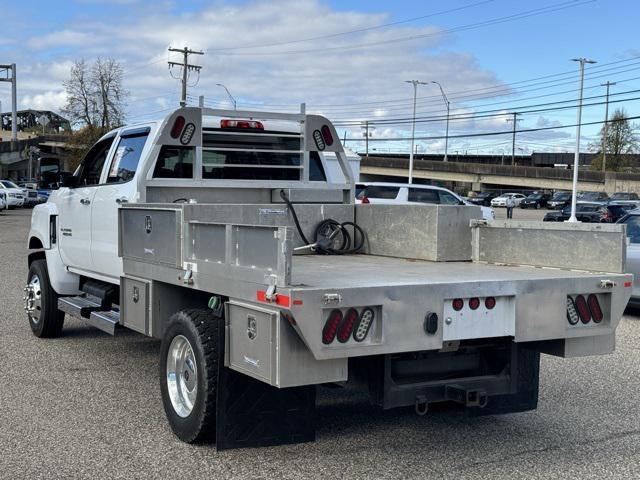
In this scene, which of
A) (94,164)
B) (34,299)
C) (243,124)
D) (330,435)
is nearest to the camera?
(330,435)

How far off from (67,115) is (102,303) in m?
60.5

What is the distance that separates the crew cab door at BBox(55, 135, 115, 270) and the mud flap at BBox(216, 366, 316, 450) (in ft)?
11.2

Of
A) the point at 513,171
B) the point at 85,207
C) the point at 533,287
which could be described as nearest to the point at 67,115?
the point at 513,171

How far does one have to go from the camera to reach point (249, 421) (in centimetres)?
483

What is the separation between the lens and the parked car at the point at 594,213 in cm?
2686

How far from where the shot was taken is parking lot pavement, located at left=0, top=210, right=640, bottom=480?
486 cm

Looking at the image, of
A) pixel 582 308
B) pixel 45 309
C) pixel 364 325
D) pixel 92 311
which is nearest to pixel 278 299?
pixel 364 325

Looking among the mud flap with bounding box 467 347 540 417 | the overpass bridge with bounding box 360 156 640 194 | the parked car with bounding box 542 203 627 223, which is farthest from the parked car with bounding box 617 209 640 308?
the overpass bridge with bounding box 360 156 640 194

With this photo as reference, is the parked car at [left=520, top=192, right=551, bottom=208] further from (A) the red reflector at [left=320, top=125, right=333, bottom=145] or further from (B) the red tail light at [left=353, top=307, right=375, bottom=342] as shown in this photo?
(B) the red tail light at [left=353, top=307, right=375, bottom=342]

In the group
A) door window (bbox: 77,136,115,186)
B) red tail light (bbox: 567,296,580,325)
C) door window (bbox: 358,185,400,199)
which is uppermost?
door window (bbox: 77,136,115,186)

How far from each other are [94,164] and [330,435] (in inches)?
166

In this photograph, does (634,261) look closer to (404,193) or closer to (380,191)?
(404,193)

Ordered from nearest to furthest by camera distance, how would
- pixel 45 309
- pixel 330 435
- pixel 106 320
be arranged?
pixel 330 435 < pixel 106 320 < pixel 45 309

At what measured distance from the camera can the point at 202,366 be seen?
4.87 m
